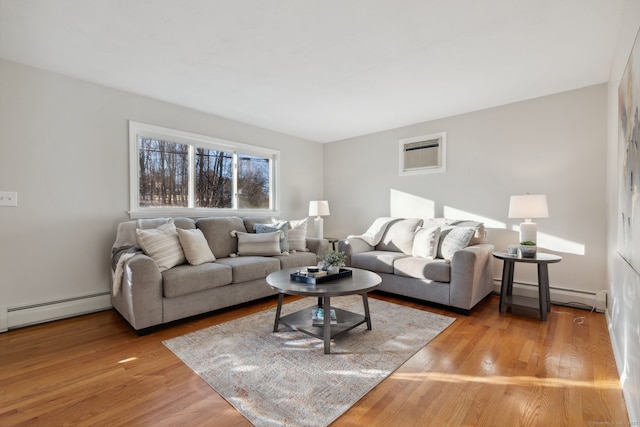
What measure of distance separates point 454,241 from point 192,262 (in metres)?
2.75

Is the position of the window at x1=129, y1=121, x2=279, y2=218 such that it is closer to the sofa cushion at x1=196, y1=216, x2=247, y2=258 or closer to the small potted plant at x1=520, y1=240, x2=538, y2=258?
the sofa cushion at x1=196, y1=216, x2=247, y2=258

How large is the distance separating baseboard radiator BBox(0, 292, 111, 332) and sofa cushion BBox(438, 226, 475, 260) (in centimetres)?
364

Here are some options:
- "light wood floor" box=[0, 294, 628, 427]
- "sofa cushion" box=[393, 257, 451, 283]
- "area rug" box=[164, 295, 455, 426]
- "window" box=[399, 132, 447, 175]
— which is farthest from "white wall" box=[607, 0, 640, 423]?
"window" box=[399, 132, 447, 175]

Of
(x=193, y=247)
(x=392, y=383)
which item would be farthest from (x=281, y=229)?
(x=392, y=383)

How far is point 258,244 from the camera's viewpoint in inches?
140

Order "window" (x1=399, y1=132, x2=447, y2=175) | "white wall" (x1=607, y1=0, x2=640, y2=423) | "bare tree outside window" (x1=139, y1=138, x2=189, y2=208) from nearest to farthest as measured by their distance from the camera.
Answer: "white wall" (x1=607, y1=0, x2=640, y2=423) < "bare tree outside window" (x1=139, y1=138, x2=189, y2=208) < "window" (x1=399, y1=132, x2=447, y2=175)

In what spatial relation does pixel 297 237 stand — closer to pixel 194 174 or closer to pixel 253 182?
pixel 253 182

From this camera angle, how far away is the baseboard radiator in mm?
2564

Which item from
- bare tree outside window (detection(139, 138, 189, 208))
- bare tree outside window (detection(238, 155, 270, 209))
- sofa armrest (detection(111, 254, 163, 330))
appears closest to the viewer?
sofa armrest (detection(111, 254, 163, 330))

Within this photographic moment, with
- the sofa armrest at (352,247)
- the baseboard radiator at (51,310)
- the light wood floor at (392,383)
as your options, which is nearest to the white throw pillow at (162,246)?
the light wood floor at (392,383)

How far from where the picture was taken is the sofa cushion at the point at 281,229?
3752 millimetres

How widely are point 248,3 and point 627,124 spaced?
8.04ft

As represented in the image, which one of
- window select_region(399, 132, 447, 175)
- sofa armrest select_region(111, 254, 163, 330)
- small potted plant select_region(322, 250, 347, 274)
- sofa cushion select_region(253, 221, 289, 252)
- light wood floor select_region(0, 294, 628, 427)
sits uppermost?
window select_region(399, 132, 447, 175)

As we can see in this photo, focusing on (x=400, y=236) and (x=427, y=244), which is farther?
(x=400, y=236)
